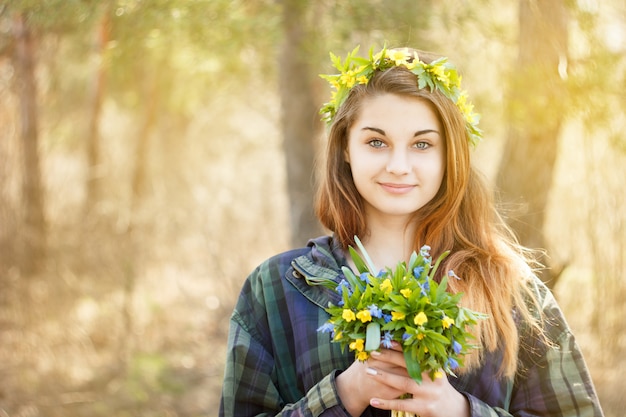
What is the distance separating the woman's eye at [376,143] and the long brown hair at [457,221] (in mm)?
109

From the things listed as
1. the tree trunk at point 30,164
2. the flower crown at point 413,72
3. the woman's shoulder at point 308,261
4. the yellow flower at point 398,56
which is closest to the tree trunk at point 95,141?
the tree trunk at point 30,164

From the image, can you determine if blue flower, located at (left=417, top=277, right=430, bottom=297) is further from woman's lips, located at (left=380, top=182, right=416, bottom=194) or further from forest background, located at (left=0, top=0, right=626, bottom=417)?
forest background, located at (left=0, top=0, right=626, bottom=417)

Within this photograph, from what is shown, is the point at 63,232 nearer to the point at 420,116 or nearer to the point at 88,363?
the point at 88,363

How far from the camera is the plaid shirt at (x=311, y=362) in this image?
6.53 ft

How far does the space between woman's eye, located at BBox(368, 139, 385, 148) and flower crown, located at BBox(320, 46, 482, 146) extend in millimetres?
190

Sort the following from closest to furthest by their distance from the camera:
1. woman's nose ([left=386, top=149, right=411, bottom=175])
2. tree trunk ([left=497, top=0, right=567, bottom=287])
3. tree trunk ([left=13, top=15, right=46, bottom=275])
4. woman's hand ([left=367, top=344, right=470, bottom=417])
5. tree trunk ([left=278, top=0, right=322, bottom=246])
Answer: woman's hand ([left=367, top=344, right=470, bottom=417]), woman's nose ([left=386, top=149, right=411, bottom=175]), tree trunk ([left=497, top=0, right=567, bottom=287]), tree trunk ([left=278, top=0, right=322, bottom=246]), tree trunk ([left=13, top=15, right=46, bottom=275])

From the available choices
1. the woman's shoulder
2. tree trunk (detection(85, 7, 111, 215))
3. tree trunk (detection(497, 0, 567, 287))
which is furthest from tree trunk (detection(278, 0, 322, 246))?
tree trunk (detection(85, 7, 111, 215))

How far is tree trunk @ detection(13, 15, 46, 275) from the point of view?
6586 millimetres

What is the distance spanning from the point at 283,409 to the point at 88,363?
4387 millimetres

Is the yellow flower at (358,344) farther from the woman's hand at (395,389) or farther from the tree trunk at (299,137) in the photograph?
the tree trunk at (299,137)

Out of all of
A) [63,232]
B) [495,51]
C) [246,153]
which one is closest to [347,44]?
[495,51]

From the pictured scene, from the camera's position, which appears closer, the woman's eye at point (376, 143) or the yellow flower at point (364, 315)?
the yellow flower at point (364, 315)

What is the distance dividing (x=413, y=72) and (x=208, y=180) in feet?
24.8

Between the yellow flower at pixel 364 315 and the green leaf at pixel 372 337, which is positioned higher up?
the yellow flower at pixel 364 315
